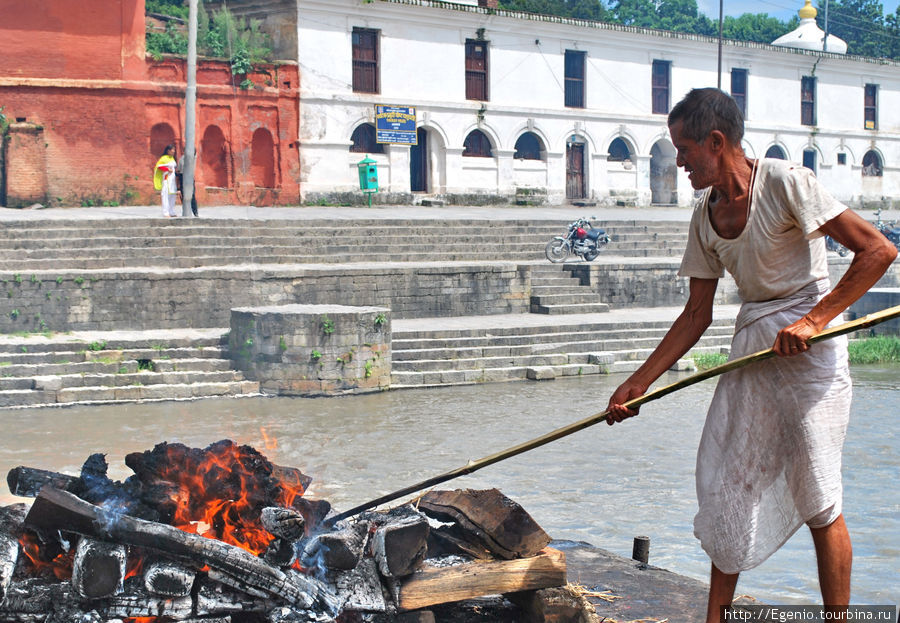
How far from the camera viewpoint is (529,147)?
101 feet

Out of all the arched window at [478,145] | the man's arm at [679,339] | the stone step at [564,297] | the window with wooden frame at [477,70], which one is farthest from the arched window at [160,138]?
the man's arm at [679,339]

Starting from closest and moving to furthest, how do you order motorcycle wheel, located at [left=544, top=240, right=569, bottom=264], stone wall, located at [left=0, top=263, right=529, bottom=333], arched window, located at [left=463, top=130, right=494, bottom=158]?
stone wall, located at [left=0, top=263, right=529, bottom=333] → motorcycle wheel, located at [left=544, top=240, right=569, bottom=264] → arched window, located at [left=463, top=130, right=494, bottom=158]

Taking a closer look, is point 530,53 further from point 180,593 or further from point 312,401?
point 180,593

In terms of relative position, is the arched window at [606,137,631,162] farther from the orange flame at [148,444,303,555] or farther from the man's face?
the man's face

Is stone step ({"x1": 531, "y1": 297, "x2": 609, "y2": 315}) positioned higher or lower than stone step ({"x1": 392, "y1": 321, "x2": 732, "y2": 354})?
higher

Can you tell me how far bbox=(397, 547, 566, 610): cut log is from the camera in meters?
3.60

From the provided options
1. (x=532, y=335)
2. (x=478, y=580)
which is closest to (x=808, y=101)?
(x=532, y=335)

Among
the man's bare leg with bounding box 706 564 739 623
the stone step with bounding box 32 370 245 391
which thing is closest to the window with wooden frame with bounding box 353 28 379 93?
the stone step with bounding box 32 370 245 391

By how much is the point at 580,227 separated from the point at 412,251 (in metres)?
3.85

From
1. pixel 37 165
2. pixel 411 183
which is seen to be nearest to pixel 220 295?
pixel 37 165

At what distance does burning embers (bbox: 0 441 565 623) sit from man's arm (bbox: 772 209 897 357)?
4.08ft

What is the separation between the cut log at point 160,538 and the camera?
3.36 meters

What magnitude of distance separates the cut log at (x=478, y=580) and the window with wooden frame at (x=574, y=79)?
28.6 metres

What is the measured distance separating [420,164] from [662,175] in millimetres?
9177
